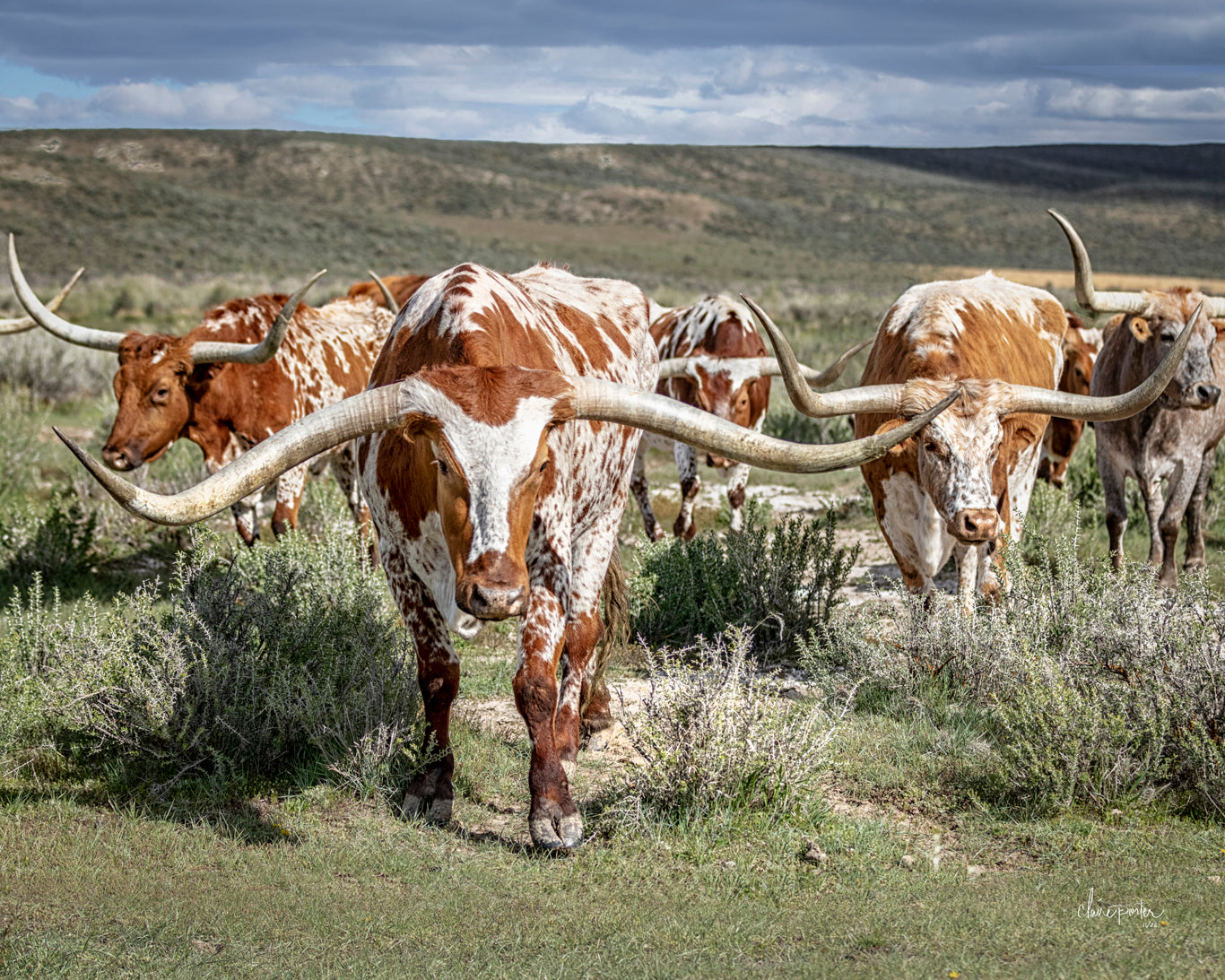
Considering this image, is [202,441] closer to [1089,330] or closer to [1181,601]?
[1181,601]

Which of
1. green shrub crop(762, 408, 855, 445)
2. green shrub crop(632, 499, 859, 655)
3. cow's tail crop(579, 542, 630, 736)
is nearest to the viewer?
cow's tail crop(579, 542, 630, 736)

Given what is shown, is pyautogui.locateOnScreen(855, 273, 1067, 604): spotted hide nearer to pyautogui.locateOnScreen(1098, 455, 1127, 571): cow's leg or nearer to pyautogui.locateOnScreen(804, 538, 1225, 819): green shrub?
pyautogui.locateOnScreen(804, 538, 1225, 819): green shrub

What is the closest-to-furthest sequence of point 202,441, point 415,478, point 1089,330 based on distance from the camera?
point 415,478 → point 202,441 → point 1089,330

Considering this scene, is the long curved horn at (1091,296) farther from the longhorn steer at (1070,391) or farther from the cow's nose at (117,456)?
the cow's nose at (117,456)

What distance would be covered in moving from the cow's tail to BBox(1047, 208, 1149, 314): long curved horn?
10.3 feet

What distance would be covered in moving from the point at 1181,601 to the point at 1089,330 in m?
7.08

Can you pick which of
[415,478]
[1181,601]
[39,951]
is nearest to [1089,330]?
[1181,601]

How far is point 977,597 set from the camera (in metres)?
6.73

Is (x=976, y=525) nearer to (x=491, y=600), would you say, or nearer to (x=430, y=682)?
(x=430, y=682)

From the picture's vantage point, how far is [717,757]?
15.4 feet

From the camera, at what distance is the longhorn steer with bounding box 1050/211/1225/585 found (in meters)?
7.92

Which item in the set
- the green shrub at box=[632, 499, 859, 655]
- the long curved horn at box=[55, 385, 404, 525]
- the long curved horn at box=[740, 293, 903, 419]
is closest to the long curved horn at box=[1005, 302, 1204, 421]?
the long curved horn at box=[740, 293, 903, 419]

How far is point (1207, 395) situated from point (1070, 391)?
3.49 m

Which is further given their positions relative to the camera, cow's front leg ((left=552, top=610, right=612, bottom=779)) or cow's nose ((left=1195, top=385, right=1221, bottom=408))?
cow's nose ((left=1195, top=385, right=1221, bottom=408))
